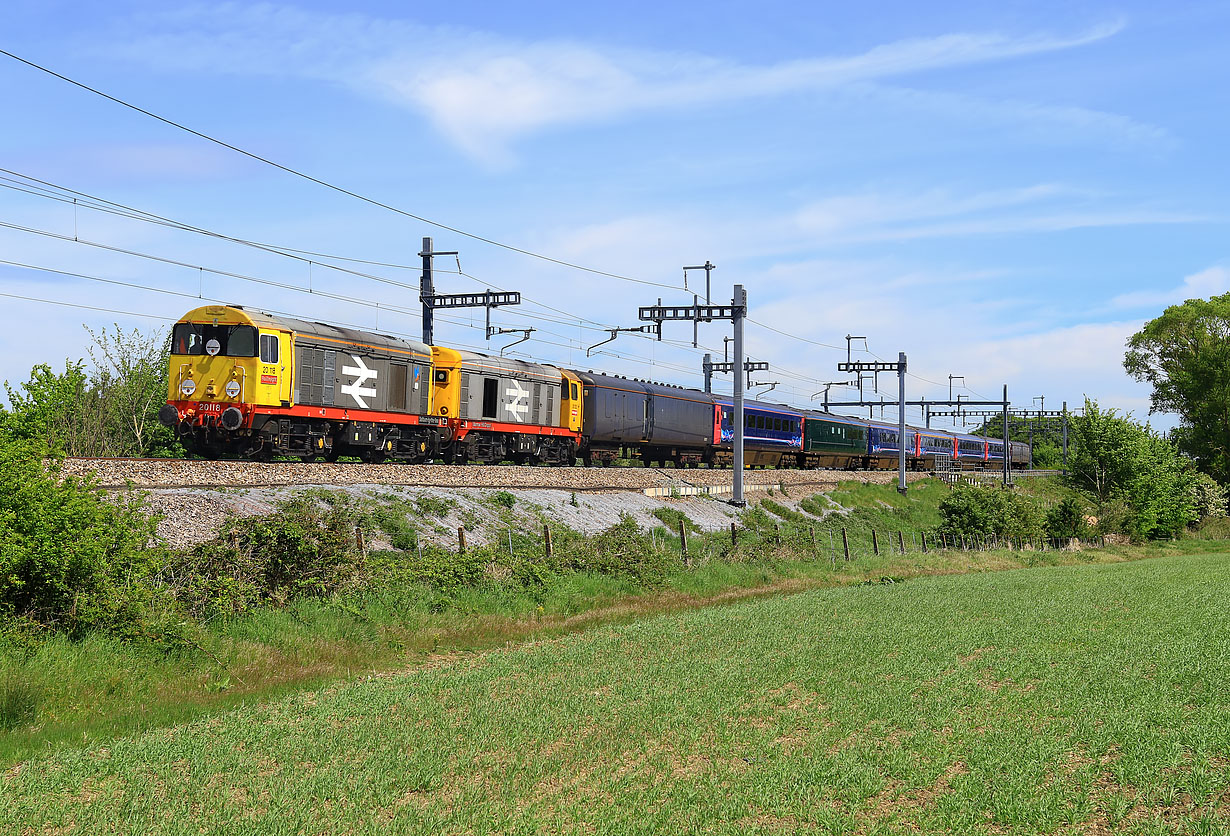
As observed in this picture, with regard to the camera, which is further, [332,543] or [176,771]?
[332,543]

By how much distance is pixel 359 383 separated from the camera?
32094mm

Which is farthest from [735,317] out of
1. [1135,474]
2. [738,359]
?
[1135,474]

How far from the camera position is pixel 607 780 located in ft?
34.0

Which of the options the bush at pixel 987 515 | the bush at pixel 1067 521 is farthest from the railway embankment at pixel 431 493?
the bush at pixel 1067 521

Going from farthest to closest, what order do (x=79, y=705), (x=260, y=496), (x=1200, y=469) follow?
1. (x=1200, y=469)
2. (x=260, y=496)
3. (x=79, y=705)

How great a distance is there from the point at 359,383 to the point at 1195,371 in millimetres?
51249

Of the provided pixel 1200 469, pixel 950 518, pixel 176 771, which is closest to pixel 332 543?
pixel 176 771

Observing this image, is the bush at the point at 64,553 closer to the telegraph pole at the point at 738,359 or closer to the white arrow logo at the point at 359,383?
the white arrow logo at the point at 359,383

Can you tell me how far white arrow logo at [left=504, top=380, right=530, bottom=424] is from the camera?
40.1 metres

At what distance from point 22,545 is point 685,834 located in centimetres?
965

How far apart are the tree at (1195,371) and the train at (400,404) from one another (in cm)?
2569

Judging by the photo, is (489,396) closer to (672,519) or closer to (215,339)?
(672,519)

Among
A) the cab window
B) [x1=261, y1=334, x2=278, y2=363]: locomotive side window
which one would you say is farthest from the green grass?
the cab window

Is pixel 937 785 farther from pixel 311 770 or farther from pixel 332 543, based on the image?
pixel 332 543
